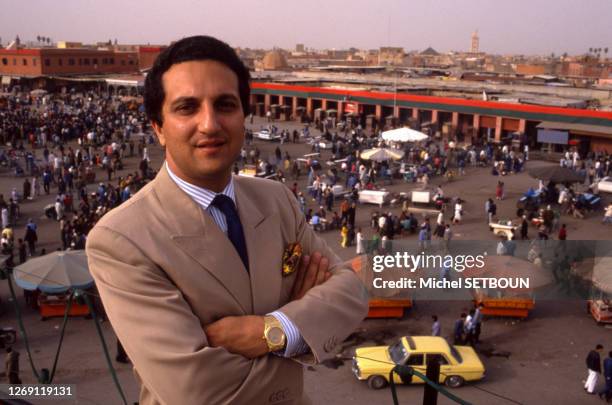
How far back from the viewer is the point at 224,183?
195cm

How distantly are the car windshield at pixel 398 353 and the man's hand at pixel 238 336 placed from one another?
743cm

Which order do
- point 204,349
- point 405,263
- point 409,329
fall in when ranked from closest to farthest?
point 204,349 < point 409,329 < point 405,263

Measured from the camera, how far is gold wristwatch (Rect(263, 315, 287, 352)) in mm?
1768

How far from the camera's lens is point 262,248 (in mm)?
1973

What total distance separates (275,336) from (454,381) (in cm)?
796

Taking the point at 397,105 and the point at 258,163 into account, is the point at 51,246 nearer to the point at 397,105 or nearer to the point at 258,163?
the point at 258,163

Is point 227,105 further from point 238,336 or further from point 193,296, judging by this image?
point 238,336

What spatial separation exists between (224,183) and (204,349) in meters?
0.60

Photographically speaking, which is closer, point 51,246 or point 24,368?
point 24,368

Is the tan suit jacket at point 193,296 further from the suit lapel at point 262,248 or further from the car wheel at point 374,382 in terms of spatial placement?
the car wheel at point 374,382

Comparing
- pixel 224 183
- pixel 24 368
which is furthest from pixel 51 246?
pixel 224 183

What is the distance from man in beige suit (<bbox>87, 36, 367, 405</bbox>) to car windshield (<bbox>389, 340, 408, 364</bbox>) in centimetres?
717

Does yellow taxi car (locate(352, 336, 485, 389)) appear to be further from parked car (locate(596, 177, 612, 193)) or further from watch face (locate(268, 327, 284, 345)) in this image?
parked car (locate(596, 177, 612, 193))

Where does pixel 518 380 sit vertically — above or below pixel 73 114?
below
